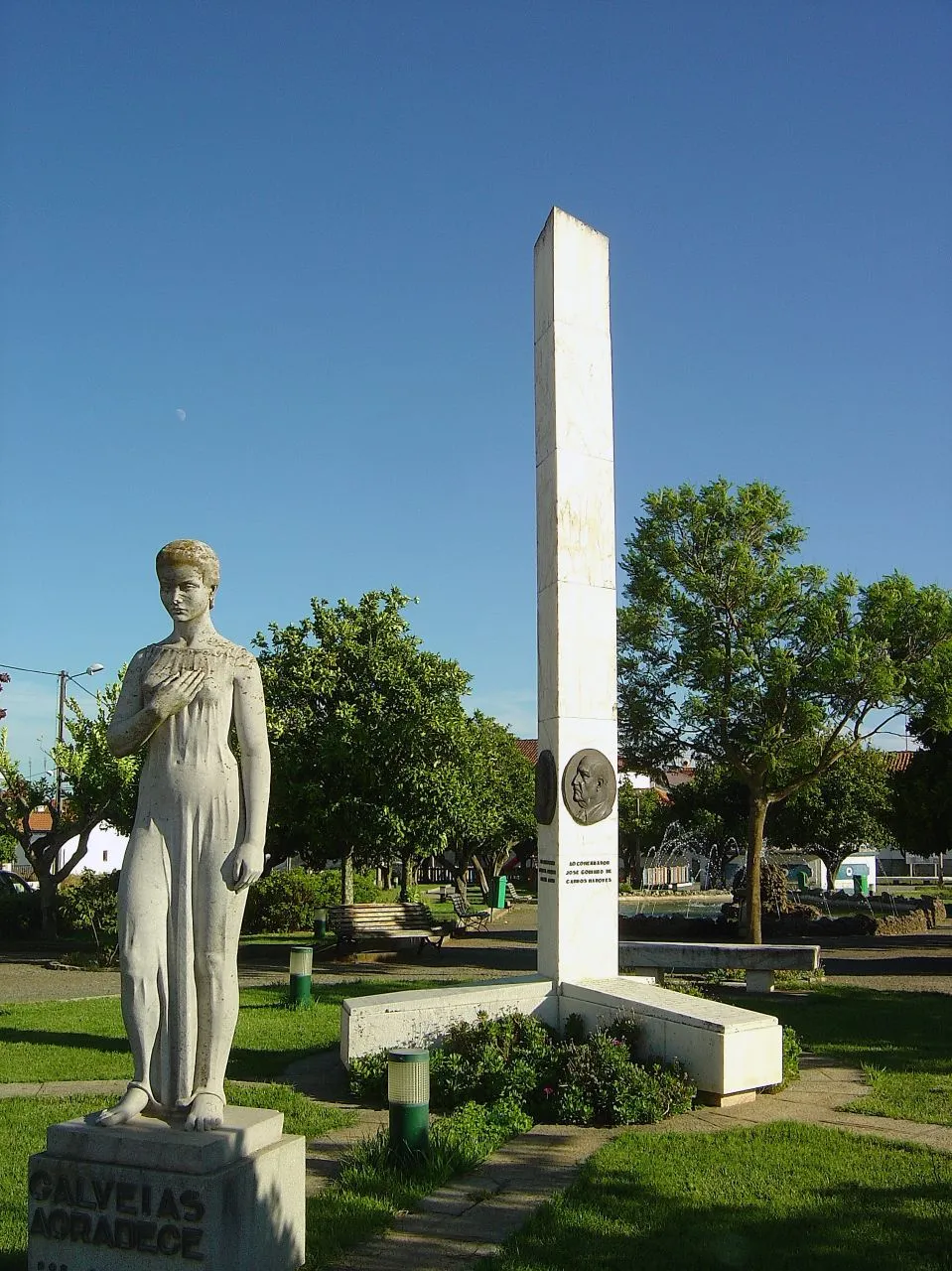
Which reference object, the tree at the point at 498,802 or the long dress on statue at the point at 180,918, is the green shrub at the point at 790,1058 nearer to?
the long dress on statue at the point at 180,918

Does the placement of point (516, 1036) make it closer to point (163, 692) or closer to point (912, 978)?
point (163, 692)

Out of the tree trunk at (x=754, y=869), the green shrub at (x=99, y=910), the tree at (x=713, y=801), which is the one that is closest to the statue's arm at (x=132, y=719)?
the green shrub at (x=99, y=910)

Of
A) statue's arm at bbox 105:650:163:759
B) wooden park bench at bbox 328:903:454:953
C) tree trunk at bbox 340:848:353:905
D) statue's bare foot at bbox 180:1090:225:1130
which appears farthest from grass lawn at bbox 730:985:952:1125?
tree trunk at bbox 340:848:353:905

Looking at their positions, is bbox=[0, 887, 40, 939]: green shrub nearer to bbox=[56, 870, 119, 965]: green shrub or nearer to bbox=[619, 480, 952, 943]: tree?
bbox=[56, 870, 119, 965]: green shrub

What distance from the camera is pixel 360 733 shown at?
21.1 metres

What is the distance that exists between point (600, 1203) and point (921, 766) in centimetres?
2182

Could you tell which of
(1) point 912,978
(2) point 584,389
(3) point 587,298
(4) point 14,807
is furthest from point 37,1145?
(4) point 14,807

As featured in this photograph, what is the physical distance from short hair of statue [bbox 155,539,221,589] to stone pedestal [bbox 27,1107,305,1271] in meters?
2.47

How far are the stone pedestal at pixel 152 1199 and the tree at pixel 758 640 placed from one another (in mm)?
16094

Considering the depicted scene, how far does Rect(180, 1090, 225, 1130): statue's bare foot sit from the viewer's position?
192 inches

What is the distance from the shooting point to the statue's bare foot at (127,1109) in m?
4.92

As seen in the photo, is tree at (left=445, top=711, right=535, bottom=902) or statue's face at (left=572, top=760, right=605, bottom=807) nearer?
statue's face at (left=572, top=760, right=605, bottom=807)

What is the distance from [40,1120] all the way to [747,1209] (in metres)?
4.86

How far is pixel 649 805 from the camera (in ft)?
177
